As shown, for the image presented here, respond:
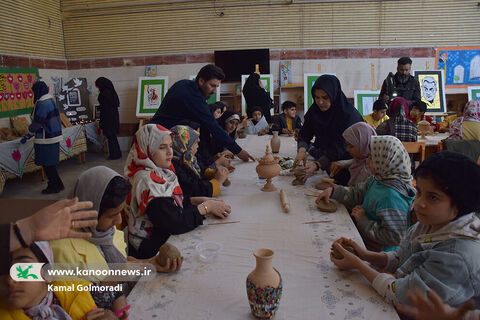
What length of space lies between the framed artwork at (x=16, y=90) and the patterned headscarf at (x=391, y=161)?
7.30 m

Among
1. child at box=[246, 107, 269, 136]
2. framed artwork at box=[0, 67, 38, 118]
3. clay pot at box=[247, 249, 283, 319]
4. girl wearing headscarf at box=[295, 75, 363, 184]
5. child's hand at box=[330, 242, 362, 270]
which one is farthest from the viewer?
framed artwork at box=[0, 67, 38, 118]

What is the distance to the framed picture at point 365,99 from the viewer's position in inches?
321

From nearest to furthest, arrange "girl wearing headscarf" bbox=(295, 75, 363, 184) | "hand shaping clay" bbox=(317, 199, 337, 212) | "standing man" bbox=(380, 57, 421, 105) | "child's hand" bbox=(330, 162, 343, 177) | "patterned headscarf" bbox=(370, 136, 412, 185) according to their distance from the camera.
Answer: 1. "patterned headscarf" bbox=(370, 136, 412, 185)
2. "hand shaping clay" bbox=(317, 199, 337, 212)
3. "child's hand" bbox=(330, 162, 343, 177)
4. "girl wearing headscarf" bbox=(295, 75, 363, 184)
5. "standing man" bbox=(380, 57, 421, 105)

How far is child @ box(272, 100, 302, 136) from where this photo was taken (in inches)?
227

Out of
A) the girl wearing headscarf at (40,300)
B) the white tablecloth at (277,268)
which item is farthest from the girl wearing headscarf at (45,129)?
the girl wearing headscarf at (40,300)

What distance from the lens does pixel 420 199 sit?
4.57 ft

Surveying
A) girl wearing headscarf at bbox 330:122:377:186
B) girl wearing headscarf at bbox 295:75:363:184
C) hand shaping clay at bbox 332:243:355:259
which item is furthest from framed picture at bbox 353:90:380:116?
hand shaping clay at bbox 332:243:355:259

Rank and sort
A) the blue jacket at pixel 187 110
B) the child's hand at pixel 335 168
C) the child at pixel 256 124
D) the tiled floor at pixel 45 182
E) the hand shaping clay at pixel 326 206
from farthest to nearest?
the child at pixel 256 124 → the tiled floor at pixel 45 182 → the blue jacket at pixel 187 110 → the child's hand at pixel 335 168 → the hand shaping clay at pixel 326 206

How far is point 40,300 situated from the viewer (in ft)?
3.66

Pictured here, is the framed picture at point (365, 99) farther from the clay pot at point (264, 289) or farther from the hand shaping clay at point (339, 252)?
the clay pot at point (264, 289)

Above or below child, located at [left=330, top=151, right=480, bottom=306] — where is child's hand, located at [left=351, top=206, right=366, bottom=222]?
below

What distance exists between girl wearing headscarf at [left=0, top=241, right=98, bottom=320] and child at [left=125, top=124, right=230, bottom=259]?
69cm

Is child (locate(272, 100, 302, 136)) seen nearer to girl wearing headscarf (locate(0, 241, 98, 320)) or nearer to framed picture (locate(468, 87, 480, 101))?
girl wearing headscarf (locate(0, 241, 98, 320))

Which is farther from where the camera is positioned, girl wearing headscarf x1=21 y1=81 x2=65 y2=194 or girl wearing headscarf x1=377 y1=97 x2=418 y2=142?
girl wearing headscarf x1=21 y1=81 x2=65 y2=194
